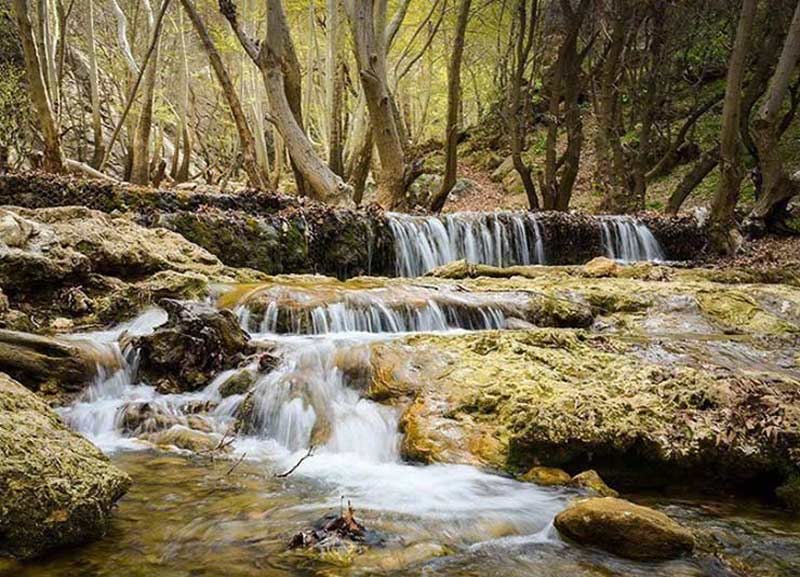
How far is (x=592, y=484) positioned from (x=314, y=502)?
5.06 feet

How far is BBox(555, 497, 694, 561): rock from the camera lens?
8.16 ft

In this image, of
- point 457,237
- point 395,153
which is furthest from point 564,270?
point 395,153

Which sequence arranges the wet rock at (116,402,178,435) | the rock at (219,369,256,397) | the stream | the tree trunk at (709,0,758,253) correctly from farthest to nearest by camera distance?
the tree trunk at (709,0,758,253) < the rock at (219,369,256,397) < the wet rock at (116,402,178,435) < the stream

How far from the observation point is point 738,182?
11.2 metres

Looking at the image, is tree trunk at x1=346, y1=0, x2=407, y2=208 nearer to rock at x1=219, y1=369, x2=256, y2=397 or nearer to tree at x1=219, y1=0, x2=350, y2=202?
tree at x1=219, y1=0, x2=350, y2=202

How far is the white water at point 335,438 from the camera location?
3.04 meters

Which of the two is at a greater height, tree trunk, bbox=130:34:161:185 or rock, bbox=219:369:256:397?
tree trunk, bbox=130:34:161:185

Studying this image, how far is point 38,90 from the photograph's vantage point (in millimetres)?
9375

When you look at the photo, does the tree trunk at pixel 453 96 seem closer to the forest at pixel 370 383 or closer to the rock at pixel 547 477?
the forest at pixel 370 383

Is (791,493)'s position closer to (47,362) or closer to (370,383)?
(370,383)

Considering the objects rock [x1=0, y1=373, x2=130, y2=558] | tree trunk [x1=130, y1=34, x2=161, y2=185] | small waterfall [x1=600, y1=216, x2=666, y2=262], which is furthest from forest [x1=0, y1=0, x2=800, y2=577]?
tree trunk [x1=130, y1=34, x2=161, y2=185]

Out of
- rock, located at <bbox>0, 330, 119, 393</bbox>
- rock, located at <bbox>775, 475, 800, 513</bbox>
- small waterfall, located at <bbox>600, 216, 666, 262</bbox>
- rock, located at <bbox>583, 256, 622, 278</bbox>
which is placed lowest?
rock, located at <bbox>775, 475, 800, 513</bbox>

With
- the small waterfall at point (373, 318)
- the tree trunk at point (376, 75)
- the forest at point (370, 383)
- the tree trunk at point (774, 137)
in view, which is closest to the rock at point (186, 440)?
the forest at point (370, 383)

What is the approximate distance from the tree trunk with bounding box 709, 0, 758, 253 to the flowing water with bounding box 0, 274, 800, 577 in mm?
9015
